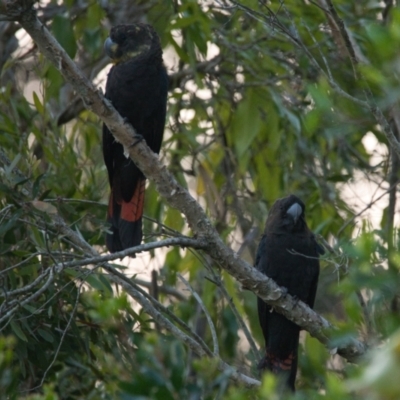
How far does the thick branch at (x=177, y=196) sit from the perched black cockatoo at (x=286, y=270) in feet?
2.35

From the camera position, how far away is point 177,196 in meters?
2.81

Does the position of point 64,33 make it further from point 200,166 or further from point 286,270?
point 286,270

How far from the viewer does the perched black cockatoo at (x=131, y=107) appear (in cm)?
357

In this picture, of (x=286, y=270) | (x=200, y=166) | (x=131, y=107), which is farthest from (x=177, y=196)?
(x=200, y=166)

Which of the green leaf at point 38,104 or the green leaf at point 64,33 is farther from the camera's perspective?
the green leaf at point 64,33

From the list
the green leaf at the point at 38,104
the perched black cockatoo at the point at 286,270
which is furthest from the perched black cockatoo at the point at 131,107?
the perched black cockatoo at the point at 286,270

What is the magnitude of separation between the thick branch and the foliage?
21 centimetres

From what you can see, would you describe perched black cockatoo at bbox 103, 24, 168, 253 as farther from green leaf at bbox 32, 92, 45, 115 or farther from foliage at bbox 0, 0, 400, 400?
green leaf at bbox 32, 92, 45, 115

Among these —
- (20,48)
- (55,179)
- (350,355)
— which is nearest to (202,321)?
(55,179)

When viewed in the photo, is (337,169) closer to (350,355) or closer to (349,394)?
(350,355)

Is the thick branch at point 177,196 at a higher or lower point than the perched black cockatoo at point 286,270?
higher

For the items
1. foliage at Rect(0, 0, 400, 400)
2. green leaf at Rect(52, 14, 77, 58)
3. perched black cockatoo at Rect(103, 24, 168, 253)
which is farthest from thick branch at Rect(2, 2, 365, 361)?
green leaf at Rect(52, 14, 77, 58)

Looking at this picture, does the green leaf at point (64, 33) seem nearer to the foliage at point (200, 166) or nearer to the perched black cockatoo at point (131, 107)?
the foliage at point (200, 166)

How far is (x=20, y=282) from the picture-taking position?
350cm
